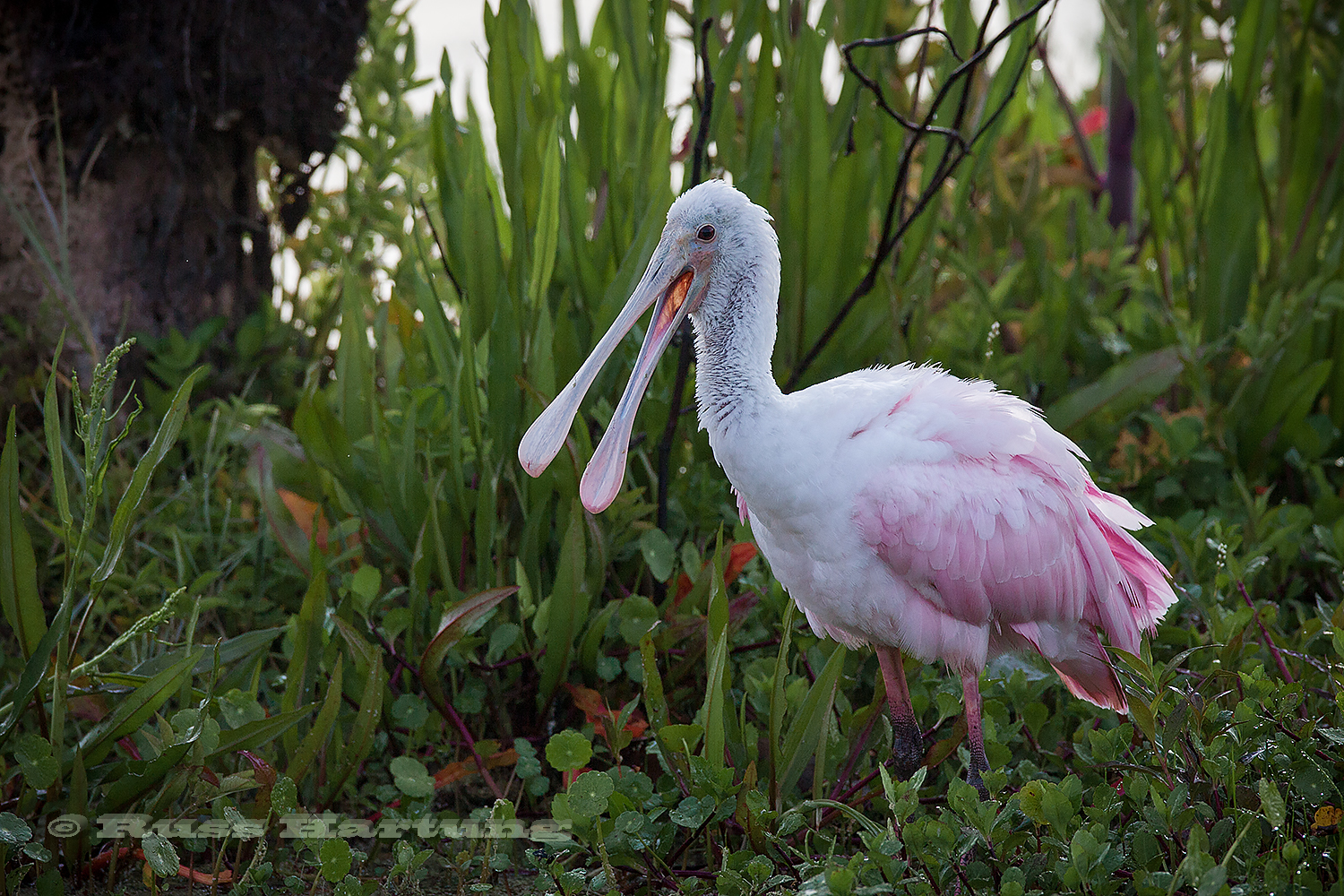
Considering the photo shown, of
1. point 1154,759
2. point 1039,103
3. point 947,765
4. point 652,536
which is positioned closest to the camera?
point 1154,759

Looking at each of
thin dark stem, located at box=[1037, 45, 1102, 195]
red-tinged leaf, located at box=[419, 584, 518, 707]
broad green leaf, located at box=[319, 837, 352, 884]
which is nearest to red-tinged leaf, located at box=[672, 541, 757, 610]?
red-tinged leaf, located at box=[419, 584, 518, 707]

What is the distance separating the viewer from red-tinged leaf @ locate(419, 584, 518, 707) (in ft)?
8.20

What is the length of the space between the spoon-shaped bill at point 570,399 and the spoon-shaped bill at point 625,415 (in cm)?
5

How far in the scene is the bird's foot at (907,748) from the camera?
252 cm

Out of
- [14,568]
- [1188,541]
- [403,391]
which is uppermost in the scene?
[403,391]

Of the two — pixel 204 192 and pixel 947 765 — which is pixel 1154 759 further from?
pixel 204 192

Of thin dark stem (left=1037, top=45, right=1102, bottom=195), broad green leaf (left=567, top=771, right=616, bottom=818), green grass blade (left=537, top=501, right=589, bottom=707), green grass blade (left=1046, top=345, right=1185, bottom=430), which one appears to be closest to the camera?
broad green leaf (left=567, top=771, right=616, bottom=818)

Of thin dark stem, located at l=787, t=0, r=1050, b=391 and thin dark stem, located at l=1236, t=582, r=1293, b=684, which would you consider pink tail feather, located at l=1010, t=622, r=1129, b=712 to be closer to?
thin dark stem, located at l=1236, t=582, r=1293, b=684

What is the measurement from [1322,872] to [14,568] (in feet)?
8.22

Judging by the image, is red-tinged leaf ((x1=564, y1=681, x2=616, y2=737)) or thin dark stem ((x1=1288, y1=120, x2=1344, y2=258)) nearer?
red-tinged leaf ((x1=564, y1=681, x2=616, y2=737))

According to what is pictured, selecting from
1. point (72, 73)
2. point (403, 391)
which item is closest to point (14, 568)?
point (403, 391)

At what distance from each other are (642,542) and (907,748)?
811 millimetres

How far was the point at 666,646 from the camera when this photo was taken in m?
2.73

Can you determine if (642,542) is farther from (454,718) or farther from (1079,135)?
(1079,135)
